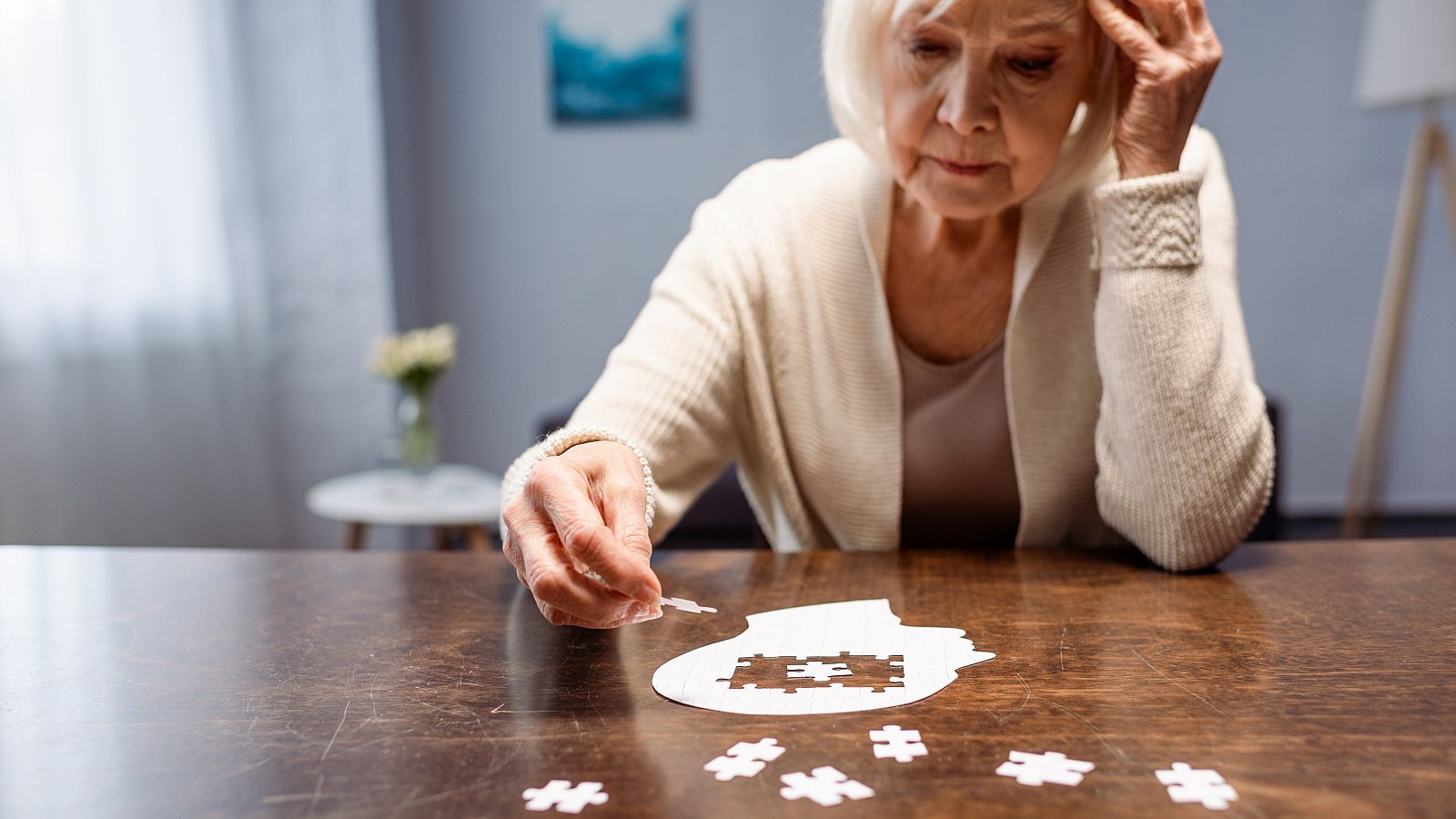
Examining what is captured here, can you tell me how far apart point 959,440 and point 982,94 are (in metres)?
0.40

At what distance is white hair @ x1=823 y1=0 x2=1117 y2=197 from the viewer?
1.14 metres

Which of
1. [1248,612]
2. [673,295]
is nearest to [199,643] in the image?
[673,295]

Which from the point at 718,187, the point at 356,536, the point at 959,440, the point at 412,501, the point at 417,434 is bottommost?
the point at 356,536

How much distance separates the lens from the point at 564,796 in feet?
1.91

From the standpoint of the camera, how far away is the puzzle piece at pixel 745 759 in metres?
0.61

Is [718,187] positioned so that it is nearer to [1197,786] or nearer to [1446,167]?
[1446,167]

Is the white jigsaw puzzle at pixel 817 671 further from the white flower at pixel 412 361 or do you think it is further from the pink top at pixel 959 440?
the white flower at pixel 412 361

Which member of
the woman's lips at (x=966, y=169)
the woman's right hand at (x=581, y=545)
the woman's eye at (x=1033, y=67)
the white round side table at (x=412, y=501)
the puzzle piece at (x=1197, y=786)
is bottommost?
the white round side table at (x=412, y=501)

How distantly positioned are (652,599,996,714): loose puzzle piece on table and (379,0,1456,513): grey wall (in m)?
3.18

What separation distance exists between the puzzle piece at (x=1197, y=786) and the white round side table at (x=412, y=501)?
201cm

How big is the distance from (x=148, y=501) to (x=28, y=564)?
182 centimetres

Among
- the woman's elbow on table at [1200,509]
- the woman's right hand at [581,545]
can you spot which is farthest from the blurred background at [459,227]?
the woman's elbow on table at [1200,509]

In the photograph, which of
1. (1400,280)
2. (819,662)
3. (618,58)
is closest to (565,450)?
(819,662)

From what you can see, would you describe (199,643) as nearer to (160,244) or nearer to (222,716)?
(222,716)
